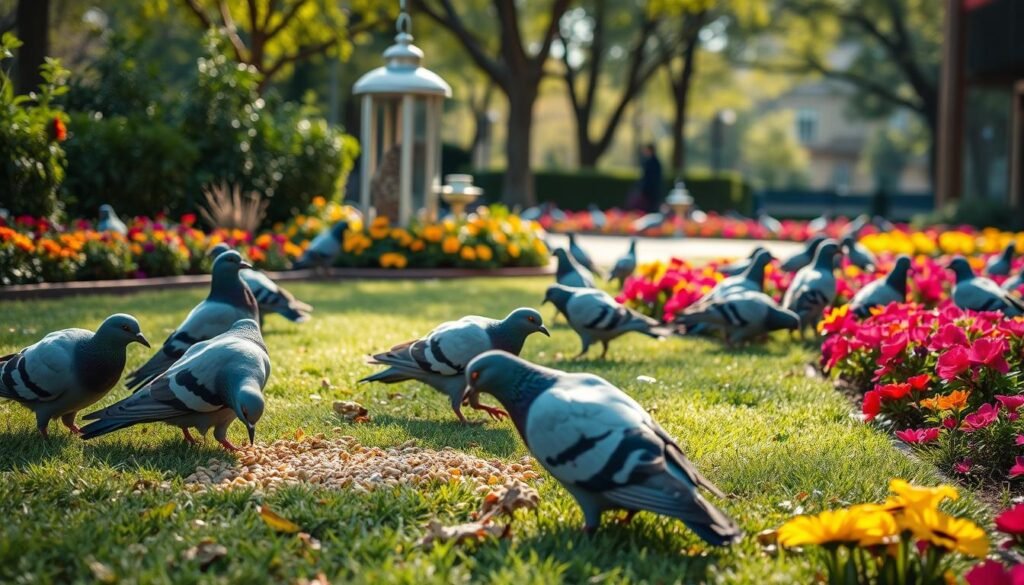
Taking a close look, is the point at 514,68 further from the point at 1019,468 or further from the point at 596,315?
the point at 1019,468

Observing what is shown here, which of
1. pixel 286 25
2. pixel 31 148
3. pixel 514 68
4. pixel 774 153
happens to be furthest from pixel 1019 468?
pixel 774 153

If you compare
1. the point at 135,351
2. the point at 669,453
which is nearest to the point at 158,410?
the point at 669,453

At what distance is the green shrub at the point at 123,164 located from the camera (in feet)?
43.6

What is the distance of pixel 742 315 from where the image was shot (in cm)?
743

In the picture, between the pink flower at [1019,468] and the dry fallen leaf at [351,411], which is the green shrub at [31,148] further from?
the pink flower at [1019,468]

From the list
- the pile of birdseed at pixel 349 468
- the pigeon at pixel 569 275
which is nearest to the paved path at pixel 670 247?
the pigeon at pixel 569 275

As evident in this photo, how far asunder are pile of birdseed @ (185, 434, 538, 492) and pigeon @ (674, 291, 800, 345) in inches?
132

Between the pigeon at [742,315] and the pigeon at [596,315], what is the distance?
0.71m

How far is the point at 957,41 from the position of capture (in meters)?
Result: 22.5

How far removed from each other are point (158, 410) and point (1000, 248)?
13.3m

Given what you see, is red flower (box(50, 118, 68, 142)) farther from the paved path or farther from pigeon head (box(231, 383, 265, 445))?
the paved path

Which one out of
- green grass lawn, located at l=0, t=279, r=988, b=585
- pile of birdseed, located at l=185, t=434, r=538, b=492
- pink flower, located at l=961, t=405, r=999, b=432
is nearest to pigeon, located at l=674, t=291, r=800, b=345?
green grass lawn, located at l=0, t=279, r=988, b=585

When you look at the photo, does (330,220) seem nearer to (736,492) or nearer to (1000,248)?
(1000,248)

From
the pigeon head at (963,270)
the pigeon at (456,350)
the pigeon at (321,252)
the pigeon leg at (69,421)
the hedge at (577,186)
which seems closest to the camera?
the pigeon leg at (69,421)
